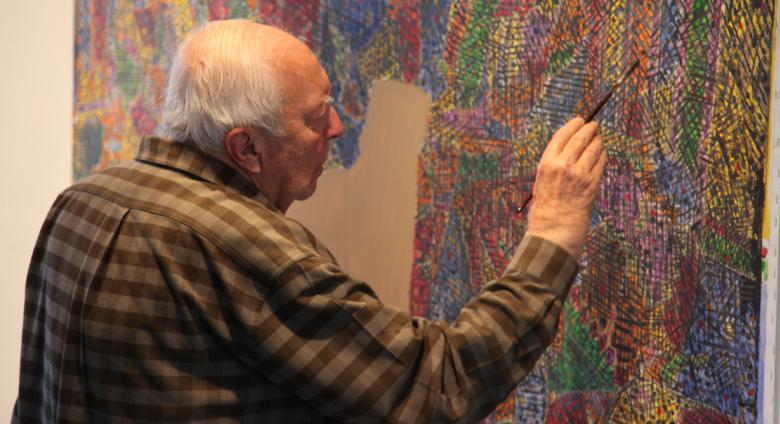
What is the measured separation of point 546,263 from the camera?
1161 mm

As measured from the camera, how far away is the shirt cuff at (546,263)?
1.16 meters

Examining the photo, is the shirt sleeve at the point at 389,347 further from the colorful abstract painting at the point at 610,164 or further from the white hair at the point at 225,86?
the colorful abstract painting at the point at 610,164

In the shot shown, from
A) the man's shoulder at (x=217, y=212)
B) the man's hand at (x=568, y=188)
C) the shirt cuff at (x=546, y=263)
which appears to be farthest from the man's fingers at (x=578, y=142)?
the man's shoulder at (x=217, y=212)

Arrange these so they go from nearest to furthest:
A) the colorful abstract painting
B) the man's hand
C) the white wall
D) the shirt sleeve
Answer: the shirt sleeve → the man's hand → the colorful abstract painting → the white wall

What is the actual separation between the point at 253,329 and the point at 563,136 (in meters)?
0.50

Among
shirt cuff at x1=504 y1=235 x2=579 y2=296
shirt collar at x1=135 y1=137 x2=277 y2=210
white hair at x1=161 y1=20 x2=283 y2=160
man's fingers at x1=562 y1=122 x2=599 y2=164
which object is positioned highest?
white hair at x1=161 y1=20 x2=283 y2=160

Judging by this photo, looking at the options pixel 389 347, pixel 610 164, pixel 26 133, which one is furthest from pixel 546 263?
pixel 26 133

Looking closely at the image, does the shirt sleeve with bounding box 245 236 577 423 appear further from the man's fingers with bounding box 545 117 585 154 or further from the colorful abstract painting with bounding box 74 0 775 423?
the colorful abstract painting with bounding box 74 0 775 423

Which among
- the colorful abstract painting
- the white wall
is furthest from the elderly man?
the white wall

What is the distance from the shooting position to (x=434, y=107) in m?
1.77

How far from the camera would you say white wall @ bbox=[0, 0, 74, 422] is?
2.58 metres

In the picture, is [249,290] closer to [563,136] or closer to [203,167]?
[203,167]

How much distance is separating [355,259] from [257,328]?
87 centimetres

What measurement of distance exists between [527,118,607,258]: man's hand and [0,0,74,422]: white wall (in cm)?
178
